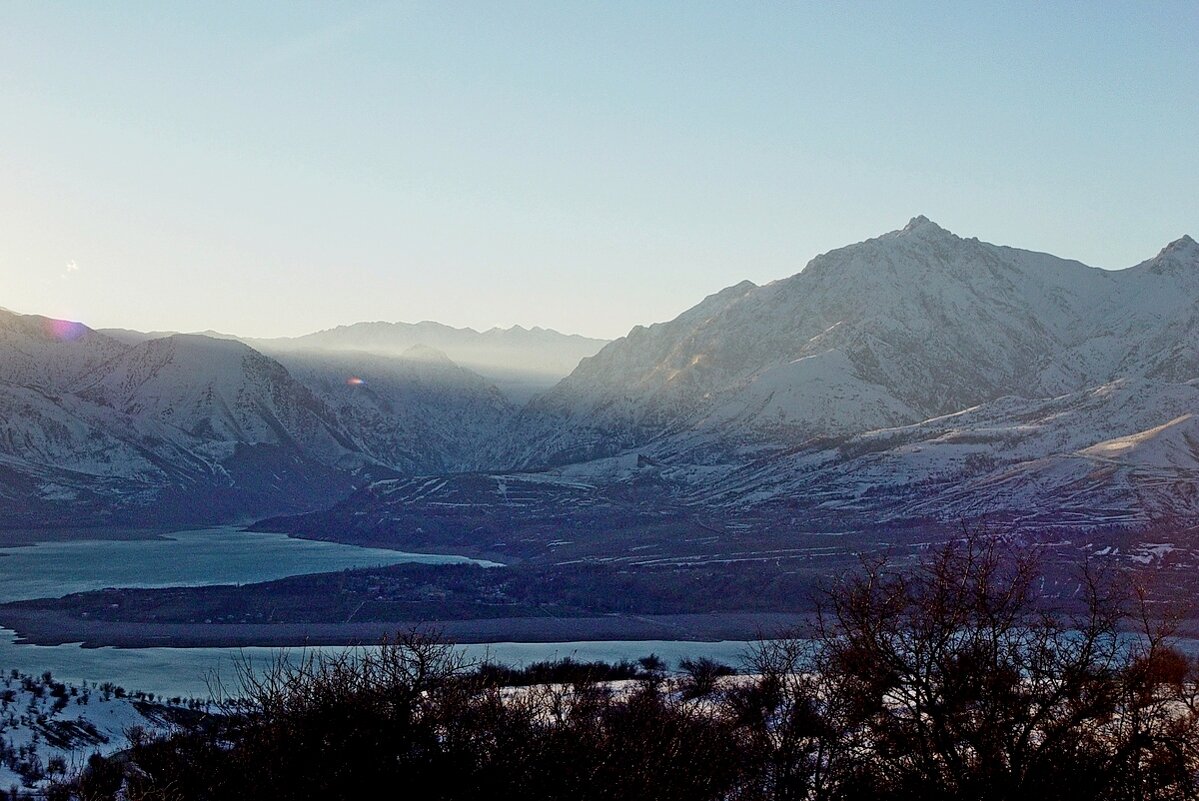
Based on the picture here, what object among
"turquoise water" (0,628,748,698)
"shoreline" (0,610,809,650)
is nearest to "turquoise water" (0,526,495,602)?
"shoreline" (0,610,809,650)

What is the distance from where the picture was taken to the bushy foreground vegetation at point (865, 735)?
16641 millimetres

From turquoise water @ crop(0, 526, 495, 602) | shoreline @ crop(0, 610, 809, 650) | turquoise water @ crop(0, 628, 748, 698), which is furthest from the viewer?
turquoise water @ crop(0, 526, 495, 602)

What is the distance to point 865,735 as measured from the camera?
18.2 m

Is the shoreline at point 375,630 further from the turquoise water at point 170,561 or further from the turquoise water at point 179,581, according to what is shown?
the turquoise water at point 170,561

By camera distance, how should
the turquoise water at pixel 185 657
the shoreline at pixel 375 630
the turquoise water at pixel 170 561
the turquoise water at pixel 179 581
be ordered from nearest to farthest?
the turquoise water at pixel 185 657
the turquoise water at pixel 179 581
the shoreline at pixel 375 630
the turquoise water at pixel 170 561

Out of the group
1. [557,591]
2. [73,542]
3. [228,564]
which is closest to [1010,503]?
[557,591]

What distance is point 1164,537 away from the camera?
118500mm

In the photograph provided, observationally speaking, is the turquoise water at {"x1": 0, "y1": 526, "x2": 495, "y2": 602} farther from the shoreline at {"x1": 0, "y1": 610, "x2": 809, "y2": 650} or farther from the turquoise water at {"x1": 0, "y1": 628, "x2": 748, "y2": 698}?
the turquoise water at {"x1": 0, "y1": 628, "x2": 748, "y2": 698}

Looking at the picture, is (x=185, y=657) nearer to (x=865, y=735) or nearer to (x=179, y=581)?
(x=179, y=581)

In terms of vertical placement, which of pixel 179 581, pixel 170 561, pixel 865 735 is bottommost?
pixel 170 561

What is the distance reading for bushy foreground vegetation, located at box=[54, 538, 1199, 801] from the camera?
16.6 meters

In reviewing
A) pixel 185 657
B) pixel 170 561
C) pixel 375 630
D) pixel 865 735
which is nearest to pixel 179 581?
pixel 170 561

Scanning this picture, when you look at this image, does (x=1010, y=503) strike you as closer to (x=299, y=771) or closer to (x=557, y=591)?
(x=557, y=591)

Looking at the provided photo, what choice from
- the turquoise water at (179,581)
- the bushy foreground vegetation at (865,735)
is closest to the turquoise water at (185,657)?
the turquoise water at (179,581)
